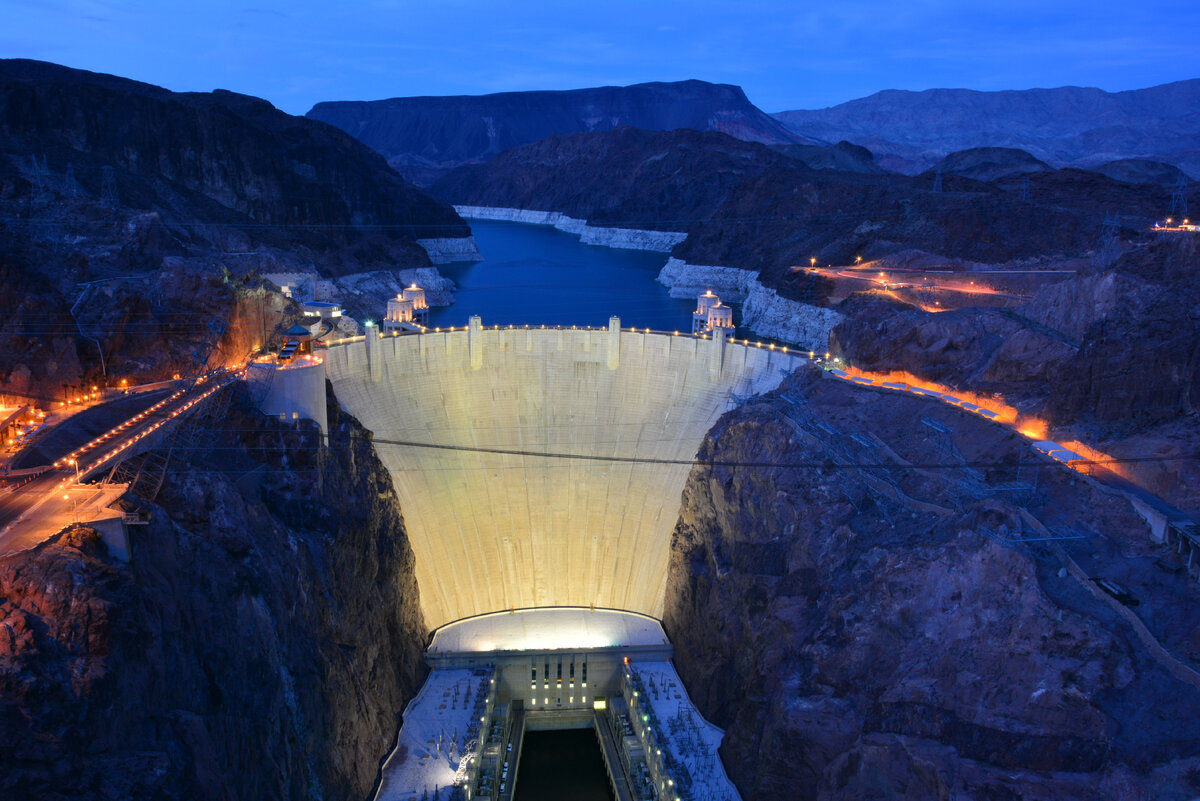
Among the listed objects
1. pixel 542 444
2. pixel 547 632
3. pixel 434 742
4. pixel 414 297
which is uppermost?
pixel 414 297

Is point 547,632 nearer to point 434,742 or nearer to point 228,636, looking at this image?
point 434,742

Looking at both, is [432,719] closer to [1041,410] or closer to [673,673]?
[673,673]

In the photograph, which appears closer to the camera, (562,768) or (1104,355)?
(1104,355)

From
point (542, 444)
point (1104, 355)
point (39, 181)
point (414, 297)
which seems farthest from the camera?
point (39, 181)

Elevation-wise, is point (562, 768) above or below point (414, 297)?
below

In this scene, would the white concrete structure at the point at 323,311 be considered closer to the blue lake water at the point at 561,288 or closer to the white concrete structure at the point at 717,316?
the white concrete structure at the point at 717,316

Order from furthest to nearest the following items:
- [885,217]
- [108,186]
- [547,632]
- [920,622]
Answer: [885,217]
[108,186]
[547,632]
[920,622]

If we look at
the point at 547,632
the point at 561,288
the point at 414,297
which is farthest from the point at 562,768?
the point at 561,288

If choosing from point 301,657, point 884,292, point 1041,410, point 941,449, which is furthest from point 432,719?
point 884,292
